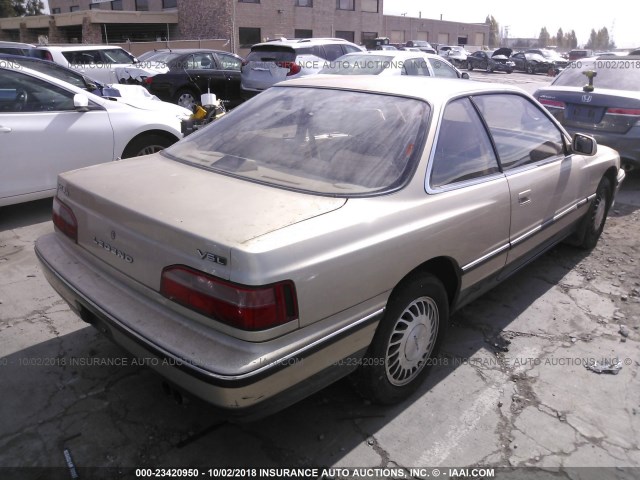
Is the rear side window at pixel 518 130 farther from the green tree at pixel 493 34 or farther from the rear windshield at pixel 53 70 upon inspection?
the green tree at pixel 493 34

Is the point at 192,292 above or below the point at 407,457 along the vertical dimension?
above

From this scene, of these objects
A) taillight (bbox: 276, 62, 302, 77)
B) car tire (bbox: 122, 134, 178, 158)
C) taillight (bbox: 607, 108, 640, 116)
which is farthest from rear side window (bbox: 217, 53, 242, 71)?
taillight (bbox: 607, 108, 640, 116)

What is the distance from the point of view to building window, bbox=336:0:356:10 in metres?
42.9

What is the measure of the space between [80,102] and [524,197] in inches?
167

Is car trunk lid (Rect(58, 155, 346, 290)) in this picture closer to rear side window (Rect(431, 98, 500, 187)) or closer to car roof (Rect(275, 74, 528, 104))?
rear side window (Rect(431, 98, 500, 187))

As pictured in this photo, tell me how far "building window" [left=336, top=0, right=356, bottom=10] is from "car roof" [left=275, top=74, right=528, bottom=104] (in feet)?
142

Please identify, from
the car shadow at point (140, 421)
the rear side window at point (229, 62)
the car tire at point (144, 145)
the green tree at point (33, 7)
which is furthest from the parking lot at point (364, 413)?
the green tree at point (33, 7)

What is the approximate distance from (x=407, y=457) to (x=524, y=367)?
1126 millimetres

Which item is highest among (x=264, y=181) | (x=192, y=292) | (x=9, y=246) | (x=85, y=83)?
(x=85, y=83)

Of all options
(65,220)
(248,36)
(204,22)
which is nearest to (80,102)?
(65,220)

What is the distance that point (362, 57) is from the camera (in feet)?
32.8

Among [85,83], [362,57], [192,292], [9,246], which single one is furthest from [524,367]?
[362,57]

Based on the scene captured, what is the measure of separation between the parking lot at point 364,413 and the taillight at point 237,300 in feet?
1.26

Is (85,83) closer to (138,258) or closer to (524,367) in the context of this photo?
(138,258)
